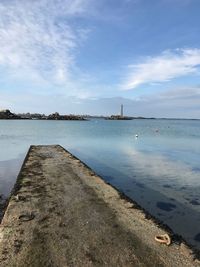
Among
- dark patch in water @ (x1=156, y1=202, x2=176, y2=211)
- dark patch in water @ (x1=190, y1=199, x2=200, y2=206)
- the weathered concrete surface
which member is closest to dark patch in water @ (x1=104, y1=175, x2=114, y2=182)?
dark patch in water @ (x1=156, y1=202, x2=176, y2=211)

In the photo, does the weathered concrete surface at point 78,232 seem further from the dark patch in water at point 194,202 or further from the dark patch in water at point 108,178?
the dark patch in water at point 108,178

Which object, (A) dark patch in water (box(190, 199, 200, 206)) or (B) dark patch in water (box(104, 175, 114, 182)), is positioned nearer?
(A) dark patch in water (box(190, 199, 200, 206))

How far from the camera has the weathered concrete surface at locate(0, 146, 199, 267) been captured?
609 cm

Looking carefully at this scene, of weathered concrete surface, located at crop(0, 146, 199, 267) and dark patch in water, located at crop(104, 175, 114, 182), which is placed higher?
weathered concrete surface, located at crop(0, 146, 199, 267)

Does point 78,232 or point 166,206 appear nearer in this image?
point 78,232

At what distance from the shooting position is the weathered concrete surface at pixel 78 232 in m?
6.09

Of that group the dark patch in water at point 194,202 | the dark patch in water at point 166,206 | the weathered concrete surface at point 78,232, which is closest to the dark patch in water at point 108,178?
the dark patch in water at point 166,206

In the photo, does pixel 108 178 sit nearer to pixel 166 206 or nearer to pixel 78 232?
pixel 166 206

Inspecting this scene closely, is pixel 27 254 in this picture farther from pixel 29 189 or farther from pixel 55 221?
pixel 29 189

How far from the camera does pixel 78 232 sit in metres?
7.29

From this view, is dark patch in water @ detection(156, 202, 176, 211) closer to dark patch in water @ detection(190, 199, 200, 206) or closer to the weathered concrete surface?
dark patch in water @ detection(190, 199, 200, 206)

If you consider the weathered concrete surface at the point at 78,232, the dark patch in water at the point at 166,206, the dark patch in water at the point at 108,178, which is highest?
the weathered concrete surface at the point at 78,232

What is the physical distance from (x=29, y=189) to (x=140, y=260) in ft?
20.2

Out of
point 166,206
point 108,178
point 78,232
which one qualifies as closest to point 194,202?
point 166,206
